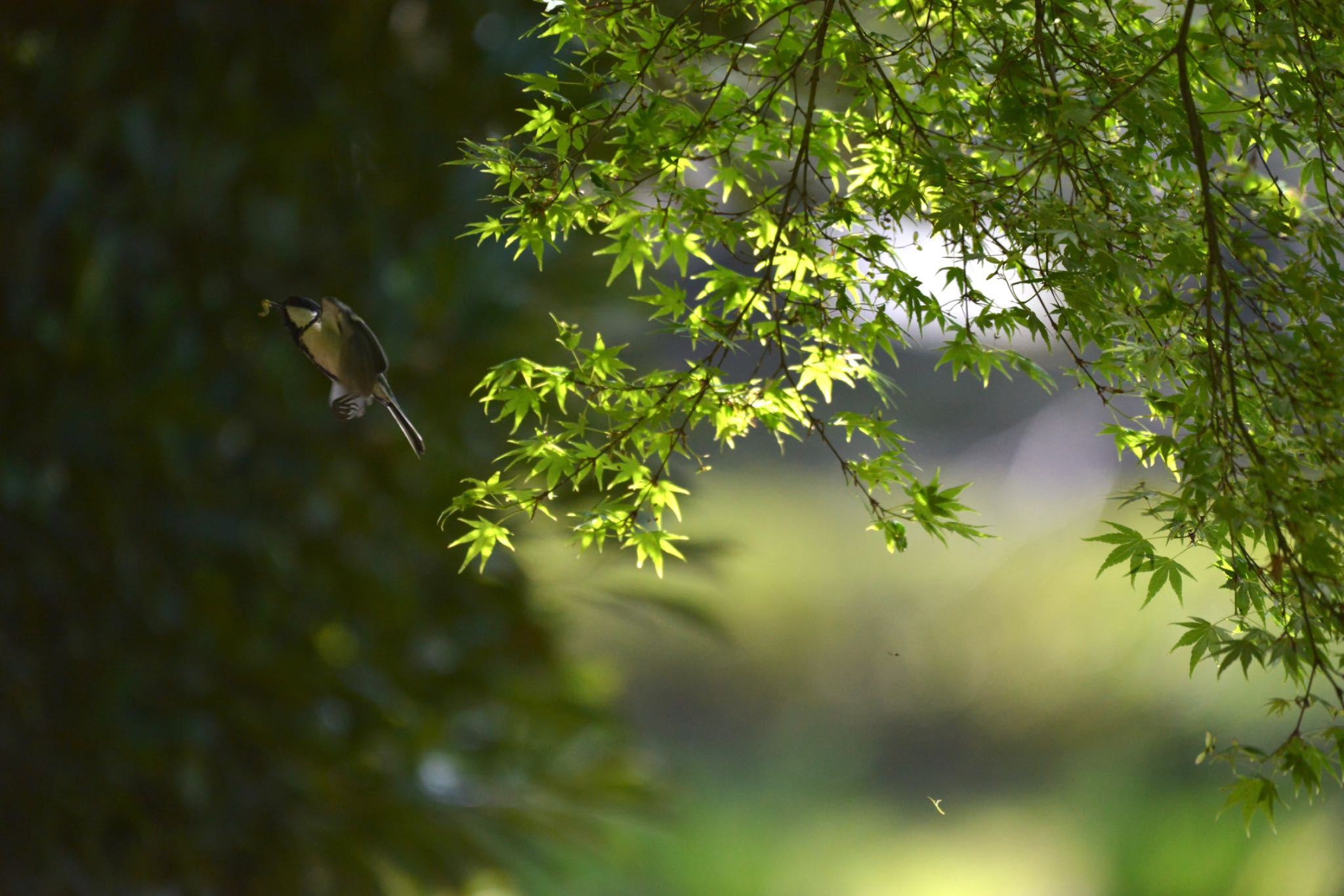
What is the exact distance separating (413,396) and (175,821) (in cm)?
100

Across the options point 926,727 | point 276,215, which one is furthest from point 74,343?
point 926,727

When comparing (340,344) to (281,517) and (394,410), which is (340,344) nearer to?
(394,410)

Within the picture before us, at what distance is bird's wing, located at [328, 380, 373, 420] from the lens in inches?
36.8

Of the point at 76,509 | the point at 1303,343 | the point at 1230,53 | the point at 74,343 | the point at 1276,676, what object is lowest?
the point at 76,509

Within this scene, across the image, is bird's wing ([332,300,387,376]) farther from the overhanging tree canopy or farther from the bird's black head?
the overhanging tree canopy

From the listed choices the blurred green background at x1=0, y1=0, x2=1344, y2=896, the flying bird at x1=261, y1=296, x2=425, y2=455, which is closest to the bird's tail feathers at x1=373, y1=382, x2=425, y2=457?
the flying bird at x1=261, y1=296, x2=425, y2=455

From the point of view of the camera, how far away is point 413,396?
81.9 inches

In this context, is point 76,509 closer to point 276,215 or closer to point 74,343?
point 74,343

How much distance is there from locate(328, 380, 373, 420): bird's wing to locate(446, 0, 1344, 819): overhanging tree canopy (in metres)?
0.16

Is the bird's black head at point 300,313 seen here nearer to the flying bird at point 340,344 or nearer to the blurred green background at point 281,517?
the flying bird at point 340,344

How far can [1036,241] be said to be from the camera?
937 mm

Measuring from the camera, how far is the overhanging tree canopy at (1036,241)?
860 mm

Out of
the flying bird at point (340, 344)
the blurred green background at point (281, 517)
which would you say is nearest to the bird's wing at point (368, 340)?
the flying bird at point (340, 344)

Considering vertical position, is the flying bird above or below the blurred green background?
above
